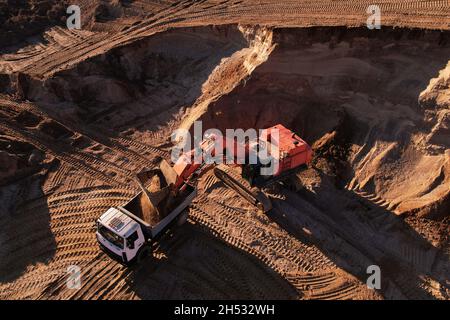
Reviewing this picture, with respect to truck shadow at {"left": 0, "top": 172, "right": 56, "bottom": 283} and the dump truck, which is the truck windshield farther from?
truck shadow at {"left": 0, "top": 172, "right": 56, "bottom": 283}

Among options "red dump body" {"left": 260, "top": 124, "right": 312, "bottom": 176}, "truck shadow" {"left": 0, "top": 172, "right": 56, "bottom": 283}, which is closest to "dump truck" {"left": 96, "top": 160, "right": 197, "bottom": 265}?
"truck shadow" {"left": 0, "top": 172, "right": 56, "bottom": 283}

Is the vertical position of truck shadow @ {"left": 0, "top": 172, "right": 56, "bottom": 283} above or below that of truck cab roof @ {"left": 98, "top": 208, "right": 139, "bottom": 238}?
below

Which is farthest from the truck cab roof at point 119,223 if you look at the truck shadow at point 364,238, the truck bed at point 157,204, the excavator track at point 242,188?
the truck shadow at point 364,238

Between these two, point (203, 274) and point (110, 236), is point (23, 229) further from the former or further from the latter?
point (203, 274)

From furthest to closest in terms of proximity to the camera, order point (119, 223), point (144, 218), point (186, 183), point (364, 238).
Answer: point (364, 238) < point (186, 183) < point (144, 218) < point (119, 223)

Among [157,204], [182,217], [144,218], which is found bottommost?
[182,217]

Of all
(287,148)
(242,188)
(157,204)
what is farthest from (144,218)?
(287,148)

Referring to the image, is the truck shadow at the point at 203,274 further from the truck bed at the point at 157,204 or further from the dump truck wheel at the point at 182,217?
the truck bed at the point at 157,204
